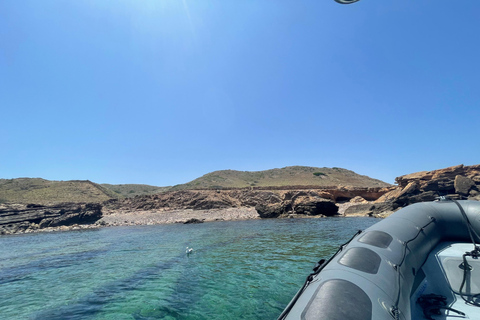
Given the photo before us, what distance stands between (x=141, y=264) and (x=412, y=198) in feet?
70.6

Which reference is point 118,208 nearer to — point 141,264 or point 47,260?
point 47,260

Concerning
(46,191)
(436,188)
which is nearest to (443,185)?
(436,188)

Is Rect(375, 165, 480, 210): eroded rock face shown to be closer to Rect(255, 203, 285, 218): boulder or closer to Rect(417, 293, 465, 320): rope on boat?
Rect(255, 203, 285, 218): boulder

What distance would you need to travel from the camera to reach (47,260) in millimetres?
10617

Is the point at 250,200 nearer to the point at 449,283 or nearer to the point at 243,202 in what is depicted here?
the point at 243,202

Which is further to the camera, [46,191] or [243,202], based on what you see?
[46,191]

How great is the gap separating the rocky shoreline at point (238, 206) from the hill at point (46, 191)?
10.9 m

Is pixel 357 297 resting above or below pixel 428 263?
above

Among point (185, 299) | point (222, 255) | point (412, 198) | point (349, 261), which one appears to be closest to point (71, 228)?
point (222, 255)

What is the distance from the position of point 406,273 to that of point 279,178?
66825 mm

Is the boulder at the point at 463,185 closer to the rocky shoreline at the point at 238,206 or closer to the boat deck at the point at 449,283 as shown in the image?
the rocky shoreline at the point at 238,206

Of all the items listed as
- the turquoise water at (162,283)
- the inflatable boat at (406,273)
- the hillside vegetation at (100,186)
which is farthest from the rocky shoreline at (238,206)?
the inflatable boat at (406,273)

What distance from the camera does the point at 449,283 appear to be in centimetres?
425

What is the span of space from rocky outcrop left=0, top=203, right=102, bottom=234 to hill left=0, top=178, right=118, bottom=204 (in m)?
10.7
